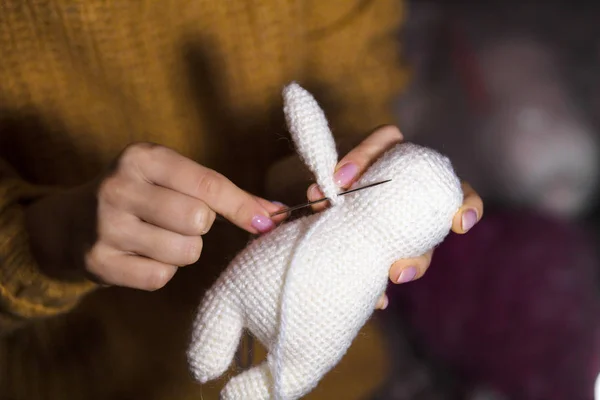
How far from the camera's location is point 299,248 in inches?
9.4

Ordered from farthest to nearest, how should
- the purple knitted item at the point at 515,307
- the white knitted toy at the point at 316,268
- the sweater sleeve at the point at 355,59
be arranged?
the purple knitted item at the point at 515,307, the sweater sleeve at the point at 355,59, the white knitted toy at the point at 316,268

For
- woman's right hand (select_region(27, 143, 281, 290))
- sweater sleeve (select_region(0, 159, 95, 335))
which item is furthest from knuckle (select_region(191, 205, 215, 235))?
sweater sleeve (select_region(0, 159, 95, 335))

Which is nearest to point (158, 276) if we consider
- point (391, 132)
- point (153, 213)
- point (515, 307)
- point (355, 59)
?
point (153, 213)

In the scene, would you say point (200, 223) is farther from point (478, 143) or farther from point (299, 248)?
point (478, 143)

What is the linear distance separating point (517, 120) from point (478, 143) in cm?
6

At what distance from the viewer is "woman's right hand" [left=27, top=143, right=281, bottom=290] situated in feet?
0.84

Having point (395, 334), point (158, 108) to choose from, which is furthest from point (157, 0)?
point (395, 334)

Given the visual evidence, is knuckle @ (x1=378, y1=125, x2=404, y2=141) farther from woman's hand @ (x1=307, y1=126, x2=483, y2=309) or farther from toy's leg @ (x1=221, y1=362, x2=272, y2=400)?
toy's leg @ (x1=221, y1=362, x2=272, y2=400)

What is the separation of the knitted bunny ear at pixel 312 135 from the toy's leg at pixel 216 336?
7 cm

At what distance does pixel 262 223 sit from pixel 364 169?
0.06 metres

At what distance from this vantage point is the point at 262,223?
27 centimetres

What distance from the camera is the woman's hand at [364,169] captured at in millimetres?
263

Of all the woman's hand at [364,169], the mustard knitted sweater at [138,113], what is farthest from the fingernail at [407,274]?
the mustard knitted sweater at [138,113]

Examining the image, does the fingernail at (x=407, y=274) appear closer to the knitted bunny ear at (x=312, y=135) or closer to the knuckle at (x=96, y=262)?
the knitted bunny ear at (x=312, y=135)
